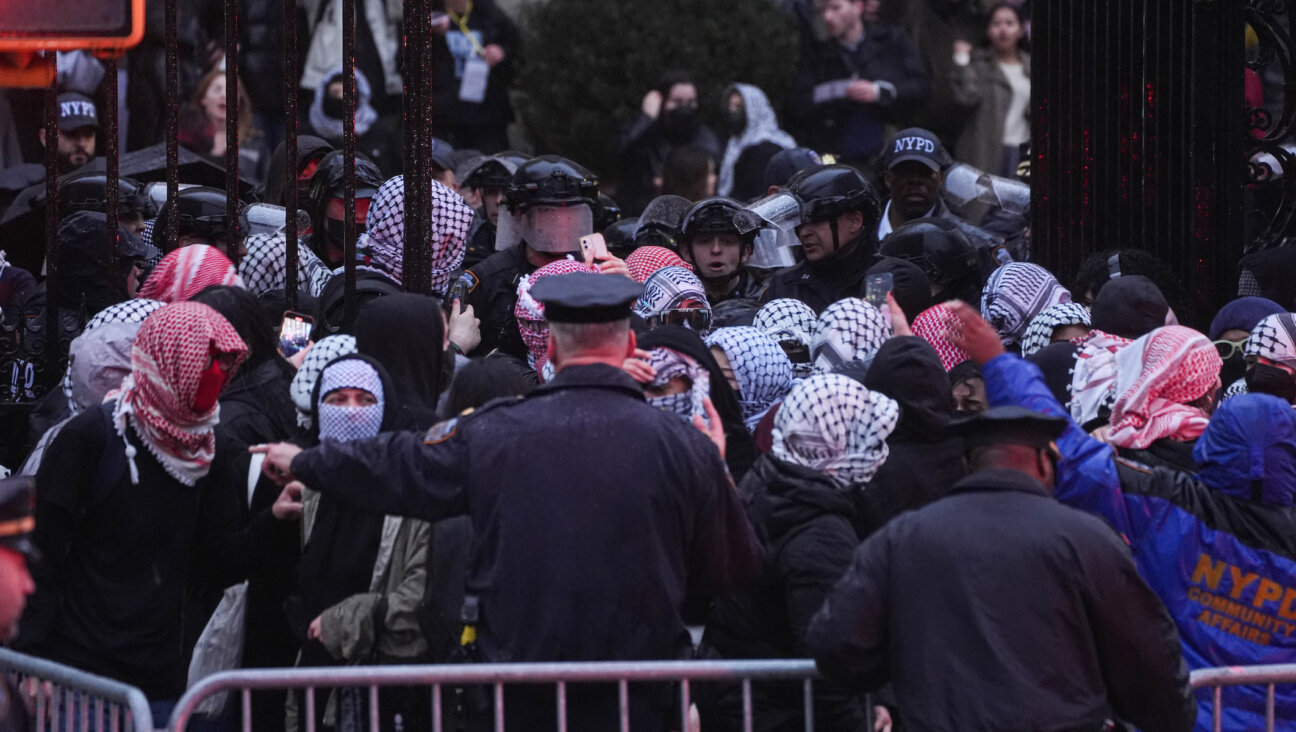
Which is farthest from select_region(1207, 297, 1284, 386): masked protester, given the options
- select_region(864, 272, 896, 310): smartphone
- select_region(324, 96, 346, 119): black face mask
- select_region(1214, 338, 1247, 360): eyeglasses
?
select_region(324, 96, 346, 119): black face mask

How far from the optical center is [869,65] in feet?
48.1

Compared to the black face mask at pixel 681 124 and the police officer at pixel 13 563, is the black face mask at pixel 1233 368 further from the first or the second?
the black face mask at pixel 681 124

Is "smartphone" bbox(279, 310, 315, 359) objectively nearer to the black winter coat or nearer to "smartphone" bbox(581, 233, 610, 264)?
"smartphone" bbox(581, 233, 610, 264)

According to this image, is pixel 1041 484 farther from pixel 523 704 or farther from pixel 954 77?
pixel 954 77

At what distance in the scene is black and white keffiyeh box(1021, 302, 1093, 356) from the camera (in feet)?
23.5

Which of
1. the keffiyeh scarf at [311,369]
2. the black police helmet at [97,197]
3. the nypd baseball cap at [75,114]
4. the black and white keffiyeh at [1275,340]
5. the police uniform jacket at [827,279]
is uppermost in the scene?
the black and white keffiyeh at [1275,340]

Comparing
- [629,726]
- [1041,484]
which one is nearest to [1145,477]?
[1041,484]

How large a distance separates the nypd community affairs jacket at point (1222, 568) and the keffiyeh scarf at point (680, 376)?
47.9 inches

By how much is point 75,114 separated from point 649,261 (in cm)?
488

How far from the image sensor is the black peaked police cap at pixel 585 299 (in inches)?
188

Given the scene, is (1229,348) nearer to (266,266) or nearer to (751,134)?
(266,266)

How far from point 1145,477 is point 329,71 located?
958 centimetres

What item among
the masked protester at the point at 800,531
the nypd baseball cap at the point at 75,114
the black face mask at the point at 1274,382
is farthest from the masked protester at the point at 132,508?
the nypd baseball cap at the point at 75,114

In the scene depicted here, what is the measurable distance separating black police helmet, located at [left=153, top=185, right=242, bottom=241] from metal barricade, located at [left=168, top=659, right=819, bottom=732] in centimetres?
385
